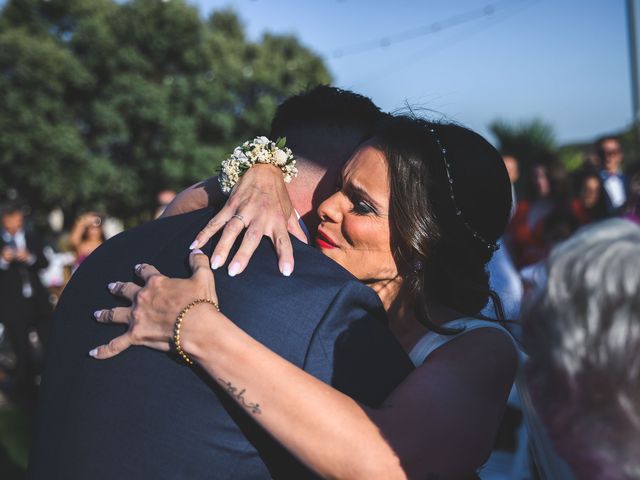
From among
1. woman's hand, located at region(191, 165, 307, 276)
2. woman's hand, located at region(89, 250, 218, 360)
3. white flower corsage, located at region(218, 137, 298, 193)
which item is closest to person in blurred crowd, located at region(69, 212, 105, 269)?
white flower corsage, located at region(218, 137, 298, 193)

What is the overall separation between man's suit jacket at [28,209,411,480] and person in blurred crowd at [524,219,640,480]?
0.53 meters

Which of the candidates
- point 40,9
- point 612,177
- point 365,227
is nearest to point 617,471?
point 365,227

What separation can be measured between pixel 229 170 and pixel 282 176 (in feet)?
0.61

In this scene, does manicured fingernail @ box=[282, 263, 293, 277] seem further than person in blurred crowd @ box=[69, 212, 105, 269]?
No

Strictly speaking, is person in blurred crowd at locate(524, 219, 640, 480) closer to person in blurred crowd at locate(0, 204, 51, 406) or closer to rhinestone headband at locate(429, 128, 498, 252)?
rhinestone headband at locate(429, 128, 498, 252)

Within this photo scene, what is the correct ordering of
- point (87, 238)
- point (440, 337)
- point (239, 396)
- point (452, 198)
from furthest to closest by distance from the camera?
point (87, 238) < point (452, 198) < point (440, 337) < point (239, 396)

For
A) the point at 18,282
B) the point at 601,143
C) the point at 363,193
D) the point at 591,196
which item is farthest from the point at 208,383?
the point at 601,143

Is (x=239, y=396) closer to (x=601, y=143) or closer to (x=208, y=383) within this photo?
(x=208, y=383)

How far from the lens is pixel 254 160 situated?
2.29m

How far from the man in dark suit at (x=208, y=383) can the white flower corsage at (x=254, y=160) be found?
56 cm

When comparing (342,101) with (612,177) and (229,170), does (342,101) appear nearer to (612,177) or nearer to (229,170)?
(229,170)

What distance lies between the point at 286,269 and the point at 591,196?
6.35 metres

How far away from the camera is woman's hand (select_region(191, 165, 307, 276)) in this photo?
1.69m

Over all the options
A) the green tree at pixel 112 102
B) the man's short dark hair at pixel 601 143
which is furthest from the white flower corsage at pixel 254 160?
the green tree at pixel 112 102
